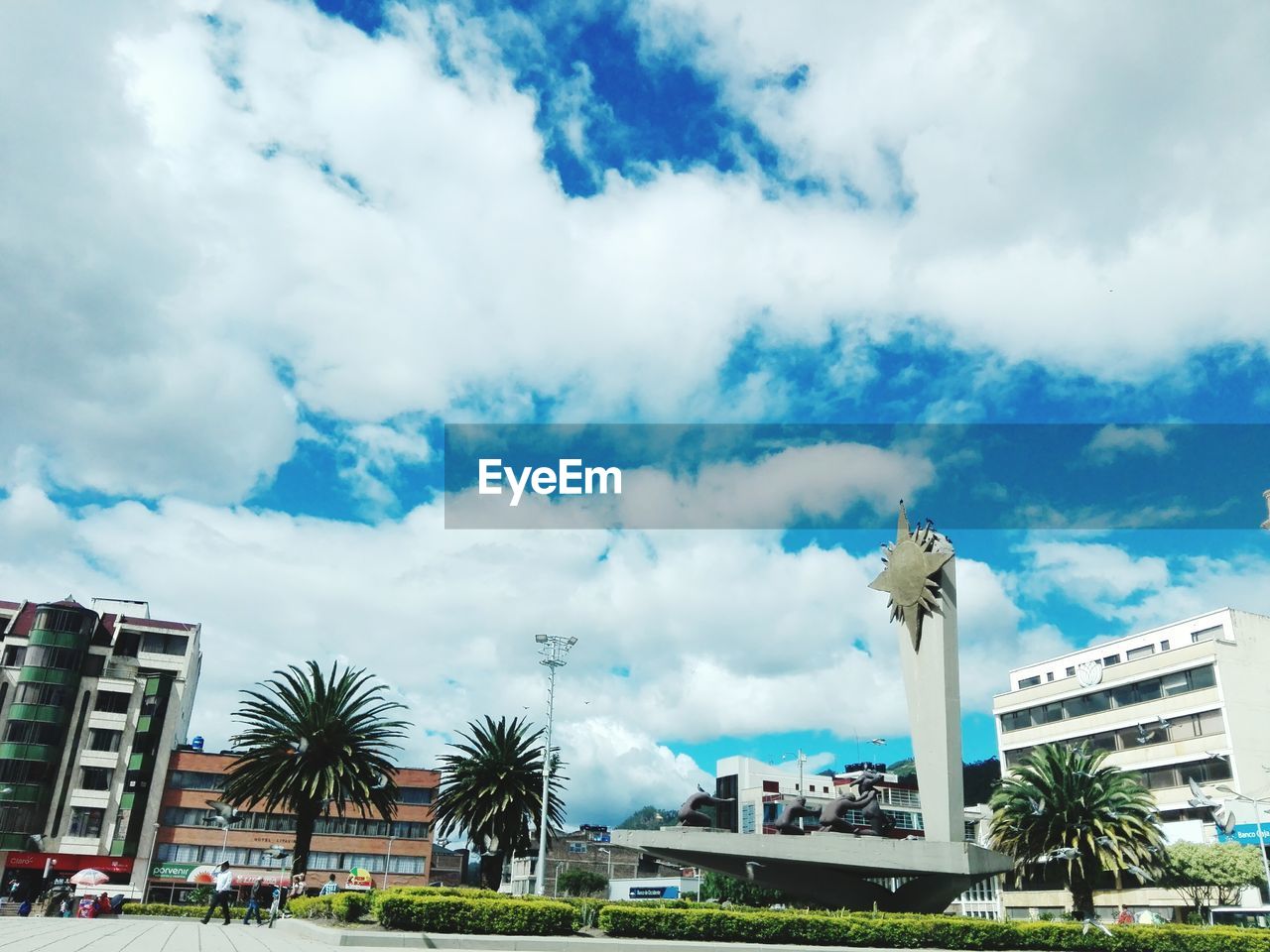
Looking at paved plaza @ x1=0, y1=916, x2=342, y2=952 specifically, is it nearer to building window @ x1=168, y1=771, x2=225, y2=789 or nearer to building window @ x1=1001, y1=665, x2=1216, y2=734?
building window @ x1=168, y1=771, x2=225, y2=789

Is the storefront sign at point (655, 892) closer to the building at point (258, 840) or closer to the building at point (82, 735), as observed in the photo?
the building at point (258, 840)

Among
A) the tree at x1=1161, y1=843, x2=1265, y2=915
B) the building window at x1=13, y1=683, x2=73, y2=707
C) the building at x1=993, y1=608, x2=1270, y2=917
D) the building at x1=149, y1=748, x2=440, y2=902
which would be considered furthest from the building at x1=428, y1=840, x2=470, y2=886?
the tree at x1=1161, y1=843, x2=1265, y2=915

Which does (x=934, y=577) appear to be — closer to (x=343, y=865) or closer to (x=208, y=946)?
(x=208, y=946)

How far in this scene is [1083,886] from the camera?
41000 millimetres

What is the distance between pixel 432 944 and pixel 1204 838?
52059 millimetres

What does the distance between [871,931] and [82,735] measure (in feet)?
220

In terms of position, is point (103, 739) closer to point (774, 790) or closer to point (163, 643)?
point (163, 643)

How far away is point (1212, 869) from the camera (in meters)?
47.7

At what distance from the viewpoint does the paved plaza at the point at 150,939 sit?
17.7 meters

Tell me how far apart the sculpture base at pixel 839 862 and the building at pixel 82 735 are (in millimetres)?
56257

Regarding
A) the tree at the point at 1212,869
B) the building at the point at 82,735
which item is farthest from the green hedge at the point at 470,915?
the building at the point at 82,735

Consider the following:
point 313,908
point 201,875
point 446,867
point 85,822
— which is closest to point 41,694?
point 85,822

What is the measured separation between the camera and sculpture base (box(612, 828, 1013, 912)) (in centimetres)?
2850

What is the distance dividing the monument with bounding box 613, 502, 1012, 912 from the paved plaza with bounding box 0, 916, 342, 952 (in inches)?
460
